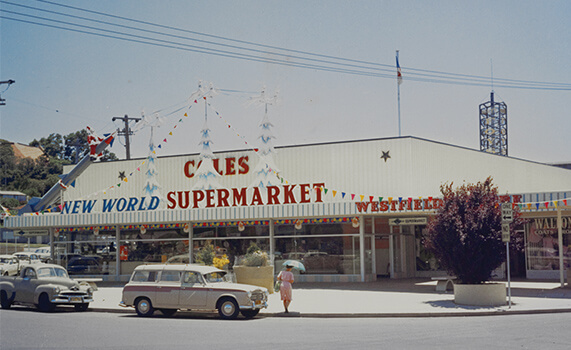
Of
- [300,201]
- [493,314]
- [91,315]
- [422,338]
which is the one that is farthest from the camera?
[300,201]

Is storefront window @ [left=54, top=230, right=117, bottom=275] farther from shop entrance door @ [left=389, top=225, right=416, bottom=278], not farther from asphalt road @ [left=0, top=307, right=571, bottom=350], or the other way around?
asphalt road @ [left=0, top=307, right=571, bottom=350]

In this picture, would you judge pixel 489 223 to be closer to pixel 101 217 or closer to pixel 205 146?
pixel 205 146

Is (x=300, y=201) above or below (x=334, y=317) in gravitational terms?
above

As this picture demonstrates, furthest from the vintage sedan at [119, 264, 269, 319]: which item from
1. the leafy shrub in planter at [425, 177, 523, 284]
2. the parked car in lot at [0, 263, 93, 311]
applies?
the leafy shrub in planter at [425, 177, 523, 284]

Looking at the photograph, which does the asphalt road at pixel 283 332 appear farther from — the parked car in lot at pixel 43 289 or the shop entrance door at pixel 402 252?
the shop entrance door at pixel 402 252

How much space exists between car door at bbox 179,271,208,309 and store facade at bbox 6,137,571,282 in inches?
405

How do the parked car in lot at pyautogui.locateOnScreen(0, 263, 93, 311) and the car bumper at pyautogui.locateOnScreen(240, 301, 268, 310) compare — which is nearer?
the car bumper at pyautogui.locateOnScreen(240, 301, 268, 310)

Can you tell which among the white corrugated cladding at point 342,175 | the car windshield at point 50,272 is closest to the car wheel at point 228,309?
the car windshield at point 50,272

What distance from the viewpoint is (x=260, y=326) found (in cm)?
1641

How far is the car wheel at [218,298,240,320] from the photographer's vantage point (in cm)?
1824

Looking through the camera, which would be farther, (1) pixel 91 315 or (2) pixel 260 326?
(1) pixel 91 315

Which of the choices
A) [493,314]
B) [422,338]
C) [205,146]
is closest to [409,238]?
[205,146]

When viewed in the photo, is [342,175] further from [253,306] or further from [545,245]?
[253,306]

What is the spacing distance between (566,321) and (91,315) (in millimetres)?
12991
